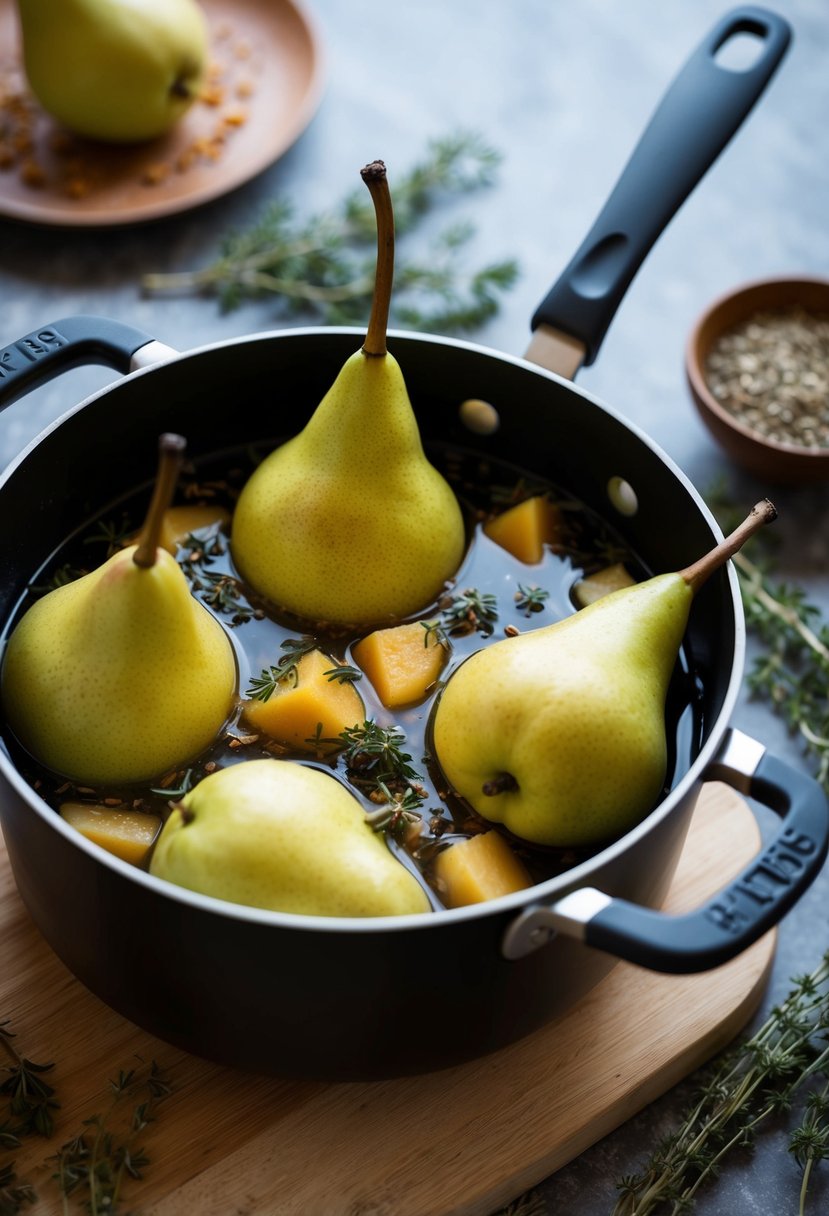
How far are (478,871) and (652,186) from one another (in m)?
0.75

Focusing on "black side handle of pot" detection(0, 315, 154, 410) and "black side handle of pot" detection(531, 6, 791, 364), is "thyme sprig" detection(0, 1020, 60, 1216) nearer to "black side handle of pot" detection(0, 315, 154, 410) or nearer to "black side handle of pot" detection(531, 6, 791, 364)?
"black side handle of pot" detection(0, 315, 154, 410)

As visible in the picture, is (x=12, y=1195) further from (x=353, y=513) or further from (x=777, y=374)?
(x=777, y=374)

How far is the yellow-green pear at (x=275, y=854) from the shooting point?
936mm

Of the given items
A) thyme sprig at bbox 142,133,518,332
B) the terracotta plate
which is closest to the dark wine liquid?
thyme sprig at bbox 142,133,518,332

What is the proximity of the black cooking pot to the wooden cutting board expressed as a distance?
0.08 m

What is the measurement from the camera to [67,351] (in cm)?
119

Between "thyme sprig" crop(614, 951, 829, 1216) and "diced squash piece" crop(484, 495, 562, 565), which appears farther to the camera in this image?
"diced squash piece" crop(484, 495, 562, 565)

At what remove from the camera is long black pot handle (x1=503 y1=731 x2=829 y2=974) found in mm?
846

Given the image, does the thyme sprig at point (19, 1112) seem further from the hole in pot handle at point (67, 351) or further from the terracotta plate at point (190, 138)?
the terracotta plate at point (190, 138)

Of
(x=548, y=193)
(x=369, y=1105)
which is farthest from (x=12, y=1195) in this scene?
(x=548, y=193)

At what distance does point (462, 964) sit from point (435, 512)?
19.3 inches

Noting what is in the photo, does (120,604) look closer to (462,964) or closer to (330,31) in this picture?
(462,964)

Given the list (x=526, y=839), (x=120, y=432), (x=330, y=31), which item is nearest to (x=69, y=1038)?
(x=526, y=839)

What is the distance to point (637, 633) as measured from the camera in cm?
110
